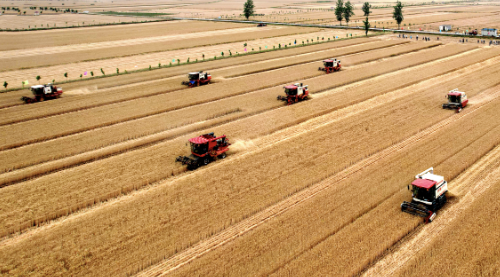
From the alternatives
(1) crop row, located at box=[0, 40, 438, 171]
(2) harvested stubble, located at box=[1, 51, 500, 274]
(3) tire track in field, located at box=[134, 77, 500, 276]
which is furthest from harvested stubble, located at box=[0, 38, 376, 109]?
(3) tire track in field, located at box=[134, 77, 500, 276]

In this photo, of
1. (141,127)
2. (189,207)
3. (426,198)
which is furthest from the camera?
(141,127)

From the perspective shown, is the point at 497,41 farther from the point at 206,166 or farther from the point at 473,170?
the point at 206,166

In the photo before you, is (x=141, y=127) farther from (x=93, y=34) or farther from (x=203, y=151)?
(x=93, y=34)

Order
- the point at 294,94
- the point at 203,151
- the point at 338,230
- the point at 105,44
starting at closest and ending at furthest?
1. the point at 338,230
2. the point at 203,151
3. the point at 294,94
4. the point at 105,44

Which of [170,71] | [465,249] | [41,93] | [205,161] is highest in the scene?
[170,71]

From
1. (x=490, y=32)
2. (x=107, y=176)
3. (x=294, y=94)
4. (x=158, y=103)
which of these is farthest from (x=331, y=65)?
(x=490, y=32)

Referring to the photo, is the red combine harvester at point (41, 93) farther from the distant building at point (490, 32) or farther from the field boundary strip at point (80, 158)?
the distant building at point (490, 32)
